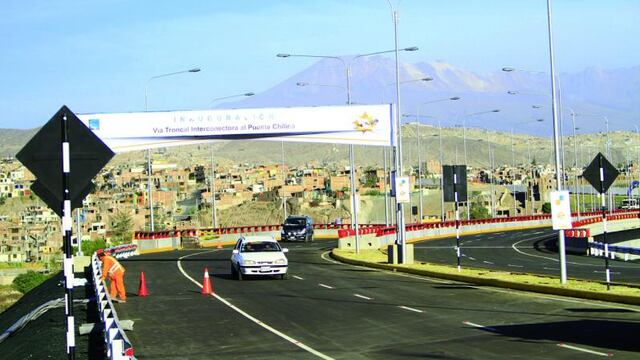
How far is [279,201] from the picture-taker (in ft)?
633

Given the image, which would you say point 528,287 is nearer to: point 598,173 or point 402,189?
point 598,173

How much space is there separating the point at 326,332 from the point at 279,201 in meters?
173

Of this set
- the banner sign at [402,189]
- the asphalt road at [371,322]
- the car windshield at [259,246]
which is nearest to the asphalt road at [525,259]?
the banner sign at [402,189]

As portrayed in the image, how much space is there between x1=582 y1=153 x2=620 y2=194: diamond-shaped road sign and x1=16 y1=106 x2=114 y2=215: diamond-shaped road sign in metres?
17.6

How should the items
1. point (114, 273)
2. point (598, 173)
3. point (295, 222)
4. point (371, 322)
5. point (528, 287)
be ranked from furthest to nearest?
point (295, 222), point (528, 287), point (598, 173), point (114, 273), point (371, 322)

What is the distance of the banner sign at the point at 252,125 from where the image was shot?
45844mm

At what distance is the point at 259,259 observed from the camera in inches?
1374

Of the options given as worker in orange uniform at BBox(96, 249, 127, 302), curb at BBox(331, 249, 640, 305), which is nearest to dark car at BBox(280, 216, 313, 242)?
curb at BBox(331, 249, 640, 305)

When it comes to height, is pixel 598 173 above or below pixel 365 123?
below

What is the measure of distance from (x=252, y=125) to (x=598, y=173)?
22723mm

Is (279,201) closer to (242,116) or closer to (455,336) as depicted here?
(242,116)

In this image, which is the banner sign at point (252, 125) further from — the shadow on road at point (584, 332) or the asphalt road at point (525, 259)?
the shadow on road at point (584, 332)

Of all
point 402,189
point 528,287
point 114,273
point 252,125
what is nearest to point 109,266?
point 114,273

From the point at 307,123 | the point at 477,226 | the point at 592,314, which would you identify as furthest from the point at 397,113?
the point at 477,226
